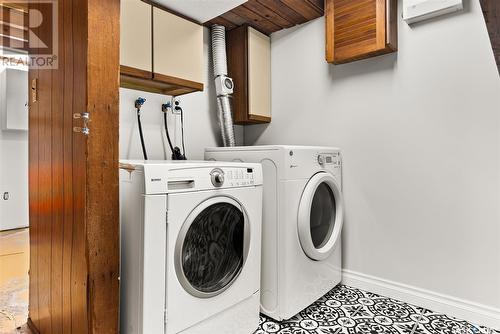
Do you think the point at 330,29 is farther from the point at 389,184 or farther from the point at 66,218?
the point at 66,218

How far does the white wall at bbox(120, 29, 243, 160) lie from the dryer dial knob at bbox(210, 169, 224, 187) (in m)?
0.91

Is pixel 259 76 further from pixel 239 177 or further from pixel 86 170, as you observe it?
pixel 86 170

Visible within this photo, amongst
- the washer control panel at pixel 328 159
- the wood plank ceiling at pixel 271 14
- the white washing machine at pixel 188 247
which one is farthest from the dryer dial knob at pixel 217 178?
the wood plank ceiling at pixel 271 14

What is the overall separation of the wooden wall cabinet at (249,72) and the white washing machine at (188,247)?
3.35 feet

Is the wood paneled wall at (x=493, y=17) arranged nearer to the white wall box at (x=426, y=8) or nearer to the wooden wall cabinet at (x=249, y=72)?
the white wall box at (x=426, y=8)

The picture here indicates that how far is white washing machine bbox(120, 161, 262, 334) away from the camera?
1177 millimetres

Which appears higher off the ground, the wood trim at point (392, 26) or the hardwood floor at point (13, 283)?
the wood trim at point (392, 26)

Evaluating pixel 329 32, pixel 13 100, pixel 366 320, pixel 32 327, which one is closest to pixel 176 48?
pixel 329 32

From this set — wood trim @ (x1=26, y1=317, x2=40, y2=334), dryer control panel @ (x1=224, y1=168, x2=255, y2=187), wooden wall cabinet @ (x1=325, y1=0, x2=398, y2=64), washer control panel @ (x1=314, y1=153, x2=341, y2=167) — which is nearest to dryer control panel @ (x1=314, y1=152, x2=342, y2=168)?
washer control panel @ (x1=314, y1=153, x2=341, y2=167)

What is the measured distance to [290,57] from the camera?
2.55 m

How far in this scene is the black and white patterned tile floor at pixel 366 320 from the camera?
1.65 metres

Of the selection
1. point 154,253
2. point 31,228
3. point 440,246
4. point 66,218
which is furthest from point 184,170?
point 440,246

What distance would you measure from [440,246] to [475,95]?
951mm

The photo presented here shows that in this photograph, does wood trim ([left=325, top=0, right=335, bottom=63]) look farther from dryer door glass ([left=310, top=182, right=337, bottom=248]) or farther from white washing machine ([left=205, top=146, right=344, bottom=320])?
dryer door glass ([left=310, top=182, right=337, bottom=248])
